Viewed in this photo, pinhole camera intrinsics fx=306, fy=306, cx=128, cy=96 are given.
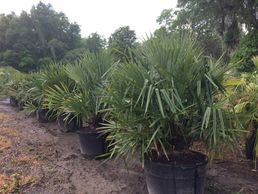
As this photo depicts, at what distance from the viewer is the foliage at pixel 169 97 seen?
2.43 meters

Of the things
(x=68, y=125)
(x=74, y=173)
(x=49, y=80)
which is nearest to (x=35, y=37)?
(x=49, y=80)

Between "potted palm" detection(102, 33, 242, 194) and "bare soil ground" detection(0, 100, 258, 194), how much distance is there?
0.45 metres

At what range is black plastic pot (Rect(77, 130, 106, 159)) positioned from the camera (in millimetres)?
4043

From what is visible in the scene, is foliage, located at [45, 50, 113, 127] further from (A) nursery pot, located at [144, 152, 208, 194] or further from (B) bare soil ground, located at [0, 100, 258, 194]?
(A) nursery pot, located at [144, 152, 208, 194]

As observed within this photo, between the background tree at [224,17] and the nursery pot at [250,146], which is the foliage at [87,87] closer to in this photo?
the nursery pot at [250,146]

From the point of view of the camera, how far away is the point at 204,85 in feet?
8.34

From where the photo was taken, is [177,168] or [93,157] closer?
[177,168]

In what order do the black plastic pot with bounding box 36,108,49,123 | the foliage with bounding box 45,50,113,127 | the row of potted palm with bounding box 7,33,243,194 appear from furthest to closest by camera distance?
1. the black plastic pot with bounding box 36,108,49,123
2. the foliage with bounding box 45,50,113,127
3. the row of potted palm with bounding box 7,33,243,194

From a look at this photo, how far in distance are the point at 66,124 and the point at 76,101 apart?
185 cm

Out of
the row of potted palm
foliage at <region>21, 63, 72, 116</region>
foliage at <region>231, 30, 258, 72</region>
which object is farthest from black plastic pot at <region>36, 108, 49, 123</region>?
foliage at <region>231, 30, 258, 72</region>

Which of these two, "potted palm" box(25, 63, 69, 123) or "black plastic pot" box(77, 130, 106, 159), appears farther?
"potted palm" box(25, 63, 69, 123)

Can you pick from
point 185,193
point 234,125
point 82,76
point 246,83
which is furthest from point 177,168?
point 82,76

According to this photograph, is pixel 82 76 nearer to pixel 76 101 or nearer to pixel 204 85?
pixel 76 101

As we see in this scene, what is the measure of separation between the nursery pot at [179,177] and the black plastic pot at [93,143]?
1592 mm
